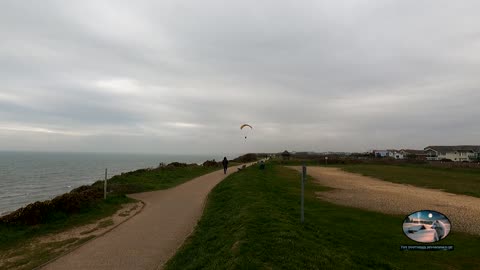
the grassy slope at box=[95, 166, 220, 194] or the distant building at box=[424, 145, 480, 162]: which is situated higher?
the distant building at box=[424, 145, 480, 162]

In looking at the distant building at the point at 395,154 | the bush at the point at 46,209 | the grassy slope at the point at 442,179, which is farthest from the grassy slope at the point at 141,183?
the distant building at the point at 395,154

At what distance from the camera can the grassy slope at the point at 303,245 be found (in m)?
7.59

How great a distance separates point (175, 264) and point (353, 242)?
5134mm

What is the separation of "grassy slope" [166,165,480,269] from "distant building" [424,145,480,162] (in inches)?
4161

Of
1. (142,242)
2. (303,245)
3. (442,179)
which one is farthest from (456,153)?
(142,242)

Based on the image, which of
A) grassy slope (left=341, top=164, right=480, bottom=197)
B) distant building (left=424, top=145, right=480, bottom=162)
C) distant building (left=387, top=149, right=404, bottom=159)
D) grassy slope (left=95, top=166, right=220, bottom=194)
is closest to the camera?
grassy slope (left=95, top=166, right=220, bottom=194)

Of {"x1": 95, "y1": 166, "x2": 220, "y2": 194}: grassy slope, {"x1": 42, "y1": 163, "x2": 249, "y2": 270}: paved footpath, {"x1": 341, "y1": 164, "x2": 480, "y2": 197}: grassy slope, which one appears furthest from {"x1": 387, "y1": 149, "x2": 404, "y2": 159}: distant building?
{"x1": 42, "y1": 163, "x2": 249, "y2": 270}: paved footpath

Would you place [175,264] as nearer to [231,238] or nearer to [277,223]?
[231,238]

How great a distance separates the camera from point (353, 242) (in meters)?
10.3

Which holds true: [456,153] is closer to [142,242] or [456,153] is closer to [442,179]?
[442,179]

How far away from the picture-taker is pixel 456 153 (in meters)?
107

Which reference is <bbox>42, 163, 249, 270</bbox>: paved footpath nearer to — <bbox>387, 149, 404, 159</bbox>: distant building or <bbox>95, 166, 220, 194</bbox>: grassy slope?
<bbox>95, 166, 220, 194</bbox>: grassy slope

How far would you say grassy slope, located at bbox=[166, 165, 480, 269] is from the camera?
7594 mm

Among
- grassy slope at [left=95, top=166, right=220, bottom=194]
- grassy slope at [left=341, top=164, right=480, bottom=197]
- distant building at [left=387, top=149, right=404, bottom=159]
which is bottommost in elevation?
grassy slope at [left=341, top=164, right=480, bottom=197]
